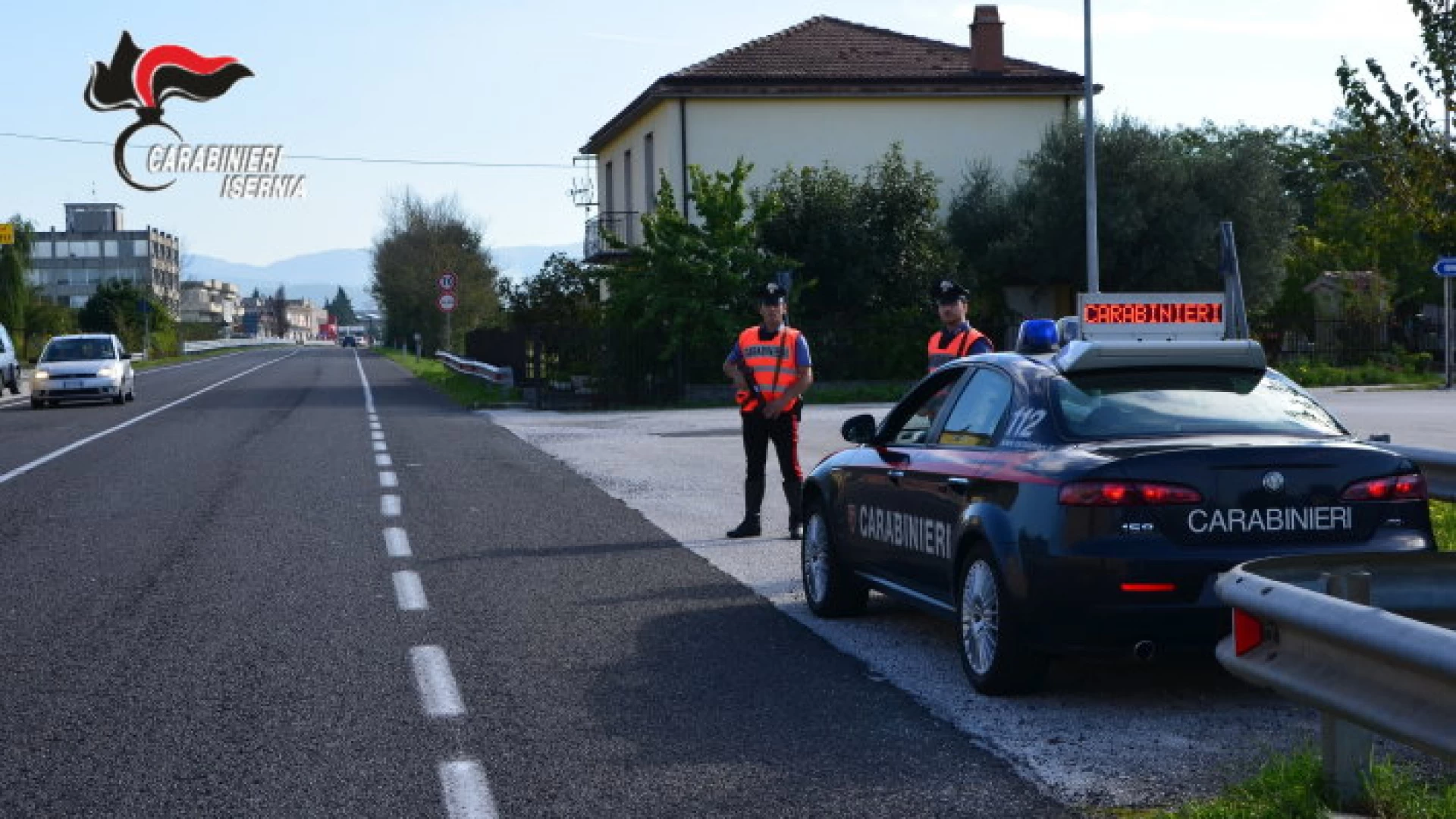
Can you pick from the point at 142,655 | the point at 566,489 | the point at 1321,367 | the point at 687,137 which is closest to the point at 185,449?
the point at 566,489

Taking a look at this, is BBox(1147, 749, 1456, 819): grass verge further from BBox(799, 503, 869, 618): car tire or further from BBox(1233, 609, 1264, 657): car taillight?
BBox(799, 503, 869, 618): car tire

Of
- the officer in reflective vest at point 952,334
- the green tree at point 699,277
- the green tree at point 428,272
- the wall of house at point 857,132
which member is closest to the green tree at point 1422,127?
the officer in reflective vest at point 952,334

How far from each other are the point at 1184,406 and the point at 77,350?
3278 cm

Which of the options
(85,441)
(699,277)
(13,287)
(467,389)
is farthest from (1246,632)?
(13,287)

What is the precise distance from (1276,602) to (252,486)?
1326cm

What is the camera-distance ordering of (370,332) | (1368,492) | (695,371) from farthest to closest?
(370,332), (695,371), (1368,492)

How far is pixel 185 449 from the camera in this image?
2180cm

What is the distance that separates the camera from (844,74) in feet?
146

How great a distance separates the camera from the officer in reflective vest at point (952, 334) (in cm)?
1197

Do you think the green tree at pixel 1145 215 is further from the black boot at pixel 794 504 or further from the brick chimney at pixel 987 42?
the black boot at pixel 794 504

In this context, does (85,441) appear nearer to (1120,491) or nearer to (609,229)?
(1120,491)

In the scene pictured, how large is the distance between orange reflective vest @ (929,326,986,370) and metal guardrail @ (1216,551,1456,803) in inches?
271

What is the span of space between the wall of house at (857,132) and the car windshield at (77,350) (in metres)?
14.3

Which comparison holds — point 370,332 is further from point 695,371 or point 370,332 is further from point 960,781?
point 960,781
